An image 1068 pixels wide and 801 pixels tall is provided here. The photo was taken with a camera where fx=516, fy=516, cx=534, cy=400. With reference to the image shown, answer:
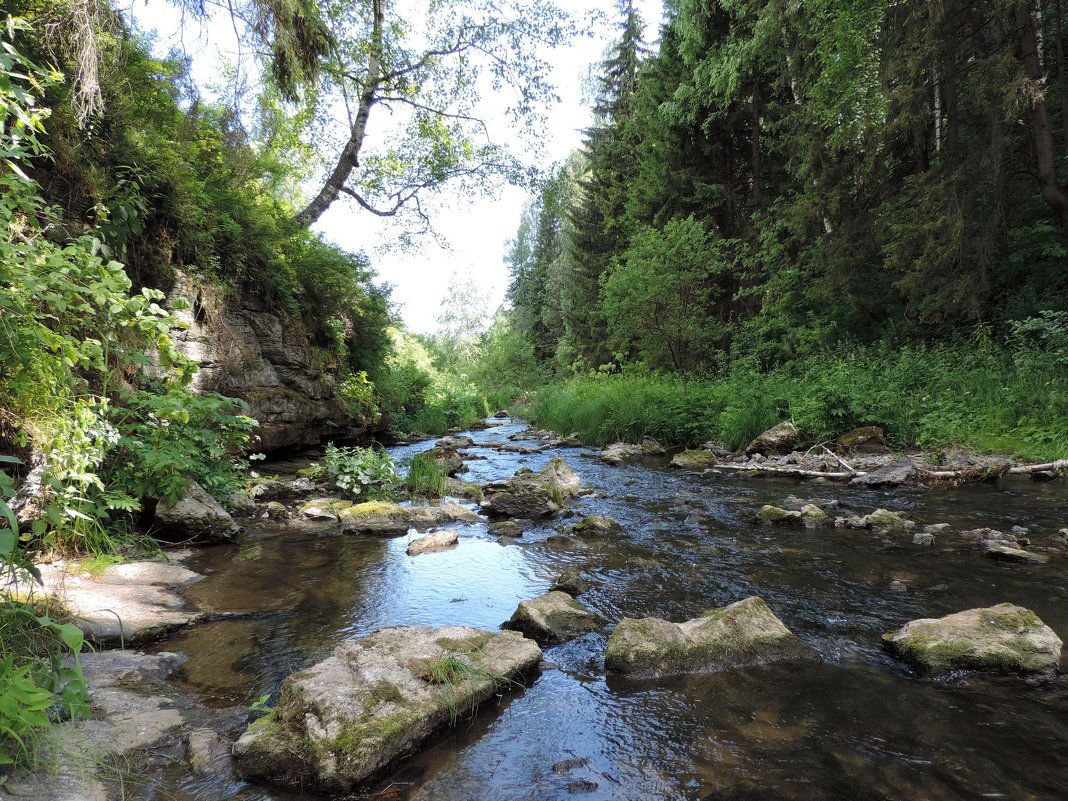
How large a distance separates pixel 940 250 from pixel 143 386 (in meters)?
13.6

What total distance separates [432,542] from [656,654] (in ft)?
10.7

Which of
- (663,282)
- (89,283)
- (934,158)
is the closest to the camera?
(89,283)

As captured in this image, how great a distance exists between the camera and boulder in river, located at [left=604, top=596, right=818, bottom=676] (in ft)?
10.3

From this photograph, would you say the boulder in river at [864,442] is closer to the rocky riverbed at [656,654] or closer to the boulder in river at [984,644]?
the rocky riverbed at [656,654]

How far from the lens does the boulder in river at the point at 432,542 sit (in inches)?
225

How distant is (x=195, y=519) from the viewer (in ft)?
18.0

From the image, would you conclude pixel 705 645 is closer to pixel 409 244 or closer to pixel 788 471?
pixel 788 471

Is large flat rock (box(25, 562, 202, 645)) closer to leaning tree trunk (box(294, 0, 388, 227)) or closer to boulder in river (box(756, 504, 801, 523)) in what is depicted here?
boulder in river (box(756, 504, 801, 523))

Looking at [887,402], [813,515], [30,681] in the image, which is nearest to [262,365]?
[30,681]

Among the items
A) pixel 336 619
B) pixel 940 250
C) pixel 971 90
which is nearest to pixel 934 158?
pixel 971 90

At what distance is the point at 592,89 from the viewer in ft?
112

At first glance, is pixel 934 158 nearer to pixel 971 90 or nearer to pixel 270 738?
pixel 971 90

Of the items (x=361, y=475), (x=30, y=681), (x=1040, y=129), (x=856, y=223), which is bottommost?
(x=361, y=475)

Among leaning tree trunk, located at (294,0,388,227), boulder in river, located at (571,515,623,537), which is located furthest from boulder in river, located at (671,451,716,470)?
leaning tree trunk, located at (294,0,388,227)
